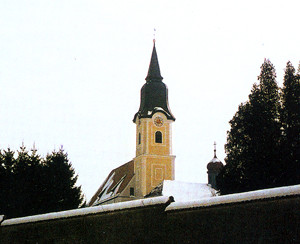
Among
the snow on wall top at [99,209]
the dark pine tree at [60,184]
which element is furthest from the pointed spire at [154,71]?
the snow on wall top at [99,209]

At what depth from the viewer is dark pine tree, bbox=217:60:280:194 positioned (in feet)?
82.5

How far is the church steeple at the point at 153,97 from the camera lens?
163ft

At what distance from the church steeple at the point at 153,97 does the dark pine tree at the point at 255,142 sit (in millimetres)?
21209

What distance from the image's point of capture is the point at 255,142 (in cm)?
2644

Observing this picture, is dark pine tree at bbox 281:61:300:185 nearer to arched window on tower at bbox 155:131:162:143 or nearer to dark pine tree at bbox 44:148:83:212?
dark pine tree at bbox 44:148:83:212

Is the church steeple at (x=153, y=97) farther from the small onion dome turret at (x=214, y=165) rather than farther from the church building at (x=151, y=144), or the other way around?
the small onion dome turret at (x=214, y=165)

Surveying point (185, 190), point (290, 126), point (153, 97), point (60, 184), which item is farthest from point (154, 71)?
→ point (290, 126)

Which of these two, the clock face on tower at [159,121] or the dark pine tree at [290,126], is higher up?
the clock face on tower at [159,121]

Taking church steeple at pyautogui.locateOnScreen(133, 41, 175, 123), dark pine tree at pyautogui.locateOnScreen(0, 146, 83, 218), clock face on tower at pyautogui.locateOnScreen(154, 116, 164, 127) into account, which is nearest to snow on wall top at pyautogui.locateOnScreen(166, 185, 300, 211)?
dark pine tree at pyautogui.locateOnScreen(0, 146, 83, 218)

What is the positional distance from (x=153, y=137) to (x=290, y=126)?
2493 centimetres

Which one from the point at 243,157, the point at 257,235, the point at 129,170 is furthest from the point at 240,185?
the point at 129,170

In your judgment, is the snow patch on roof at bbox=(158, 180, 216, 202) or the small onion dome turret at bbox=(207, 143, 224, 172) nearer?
the snow patch on roof at bbox=(158, 180, 216, 202)

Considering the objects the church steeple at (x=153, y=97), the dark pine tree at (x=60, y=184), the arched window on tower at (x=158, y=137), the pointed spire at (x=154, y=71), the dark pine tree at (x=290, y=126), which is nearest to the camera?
the dark pine tree at (x=290, y=126)

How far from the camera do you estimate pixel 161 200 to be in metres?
10.4
